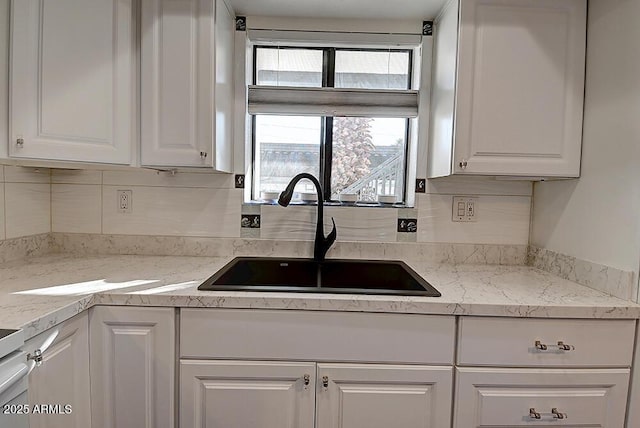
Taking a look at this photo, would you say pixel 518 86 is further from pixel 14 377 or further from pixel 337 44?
pixel 14 377

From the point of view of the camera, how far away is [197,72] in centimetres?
146

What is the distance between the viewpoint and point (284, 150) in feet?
6.30

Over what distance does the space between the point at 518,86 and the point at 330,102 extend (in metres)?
0.81

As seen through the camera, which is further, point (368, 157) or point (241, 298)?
point (368, 157)

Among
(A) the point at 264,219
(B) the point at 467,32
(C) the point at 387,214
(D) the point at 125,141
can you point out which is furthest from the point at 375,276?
(D) the point at 125,141

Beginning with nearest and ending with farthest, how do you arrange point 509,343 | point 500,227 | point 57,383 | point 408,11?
point 57,383, point 509,343, point 408,11, point 500,227

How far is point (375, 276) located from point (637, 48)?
4.21 ft

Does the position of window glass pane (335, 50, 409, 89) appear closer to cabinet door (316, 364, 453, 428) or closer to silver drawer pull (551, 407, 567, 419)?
cabinet door (316, 364, 453, 428)

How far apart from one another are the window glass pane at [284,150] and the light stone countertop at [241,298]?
26.7 inches

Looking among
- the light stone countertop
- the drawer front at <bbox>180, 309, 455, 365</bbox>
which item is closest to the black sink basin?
the light stone countertop

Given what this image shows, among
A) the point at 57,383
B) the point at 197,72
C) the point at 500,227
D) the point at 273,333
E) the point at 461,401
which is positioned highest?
the point at 197,72

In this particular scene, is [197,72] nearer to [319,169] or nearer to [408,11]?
[319,169]

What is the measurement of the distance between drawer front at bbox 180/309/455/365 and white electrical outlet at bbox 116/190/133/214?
2.87 ft

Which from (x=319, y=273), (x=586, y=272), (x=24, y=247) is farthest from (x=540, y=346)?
(x=24, y=247)
